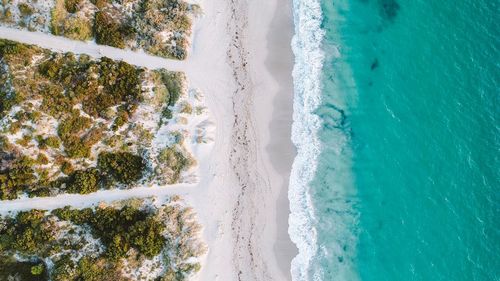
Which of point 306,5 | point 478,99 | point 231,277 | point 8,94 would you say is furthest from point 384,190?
point 8,94

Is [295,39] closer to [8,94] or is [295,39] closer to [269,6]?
[269,6]

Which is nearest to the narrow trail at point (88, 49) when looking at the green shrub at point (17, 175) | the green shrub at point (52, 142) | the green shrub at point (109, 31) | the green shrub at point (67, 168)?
the green shrub at point (109, 31)

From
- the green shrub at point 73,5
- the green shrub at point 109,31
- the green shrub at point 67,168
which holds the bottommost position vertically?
the green shrub at point 67,168

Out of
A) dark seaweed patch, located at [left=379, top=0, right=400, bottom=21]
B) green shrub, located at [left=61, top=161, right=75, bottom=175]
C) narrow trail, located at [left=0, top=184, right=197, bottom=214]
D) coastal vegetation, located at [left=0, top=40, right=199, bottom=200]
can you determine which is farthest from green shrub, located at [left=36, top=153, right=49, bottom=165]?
dark seaweed patch, located at [left=379, top=0, right=400, bottom=21]

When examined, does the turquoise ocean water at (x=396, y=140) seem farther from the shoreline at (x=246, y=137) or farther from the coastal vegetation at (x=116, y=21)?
the coastal vegetation at (x=116, y=21)

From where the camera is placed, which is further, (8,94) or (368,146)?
(368,146)

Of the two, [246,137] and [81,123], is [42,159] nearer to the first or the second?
[81,123]

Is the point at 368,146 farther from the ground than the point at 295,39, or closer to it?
closer to it
